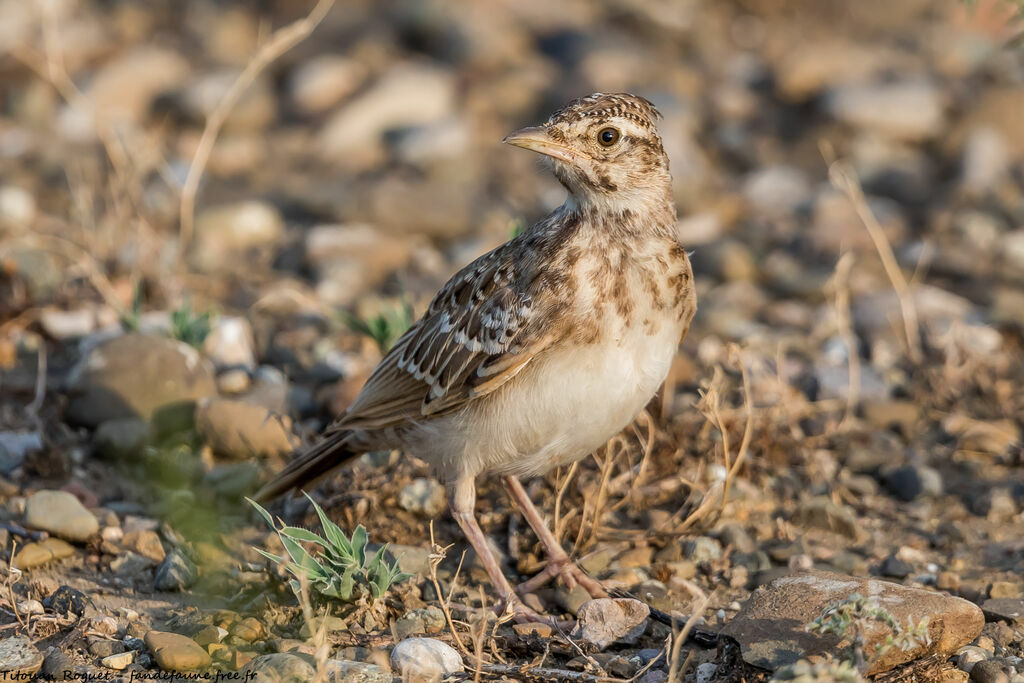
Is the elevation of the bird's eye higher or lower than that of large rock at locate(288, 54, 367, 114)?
higher

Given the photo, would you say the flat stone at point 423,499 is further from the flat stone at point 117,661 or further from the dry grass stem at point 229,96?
the dry grass stem at point 229,96

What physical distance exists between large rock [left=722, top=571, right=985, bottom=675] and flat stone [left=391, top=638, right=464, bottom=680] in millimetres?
991

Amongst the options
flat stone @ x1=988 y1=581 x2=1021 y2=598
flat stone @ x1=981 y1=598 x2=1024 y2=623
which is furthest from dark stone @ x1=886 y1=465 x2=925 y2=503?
flat stone @ x1=981 y1=598 x2=1024 y2=623

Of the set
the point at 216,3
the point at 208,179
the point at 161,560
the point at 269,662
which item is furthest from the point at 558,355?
the point at 216,3

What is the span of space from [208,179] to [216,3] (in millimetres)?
3643

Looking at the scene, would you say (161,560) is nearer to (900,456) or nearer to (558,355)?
(558,355)

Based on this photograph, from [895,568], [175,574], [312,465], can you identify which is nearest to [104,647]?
[175,574]

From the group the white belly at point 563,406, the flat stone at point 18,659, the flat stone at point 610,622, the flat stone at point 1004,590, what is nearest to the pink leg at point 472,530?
the white belly at point 563,406

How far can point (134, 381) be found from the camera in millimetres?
6305

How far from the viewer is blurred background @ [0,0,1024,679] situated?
19.4 feet

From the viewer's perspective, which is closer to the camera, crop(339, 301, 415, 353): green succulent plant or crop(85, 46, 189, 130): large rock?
crop(339, 301, 415, 353): green succulent plant

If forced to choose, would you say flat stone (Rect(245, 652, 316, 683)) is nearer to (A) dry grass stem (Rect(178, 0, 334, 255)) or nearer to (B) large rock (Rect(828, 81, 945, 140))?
(A) dry grass stem (Rect(178, 0, 334, 255))

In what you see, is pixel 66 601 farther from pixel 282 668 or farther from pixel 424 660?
pixel 424 660

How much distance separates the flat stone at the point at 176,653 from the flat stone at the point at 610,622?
1.40 metres
